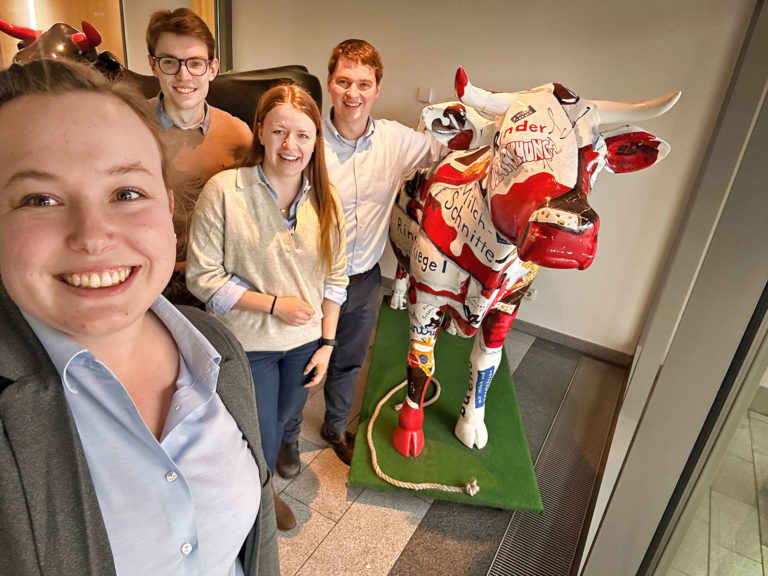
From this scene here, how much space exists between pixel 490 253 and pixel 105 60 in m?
1.39

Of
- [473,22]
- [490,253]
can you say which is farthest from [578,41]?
[490,253]

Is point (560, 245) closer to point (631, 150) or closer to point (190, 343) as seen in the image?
point (631, 150)

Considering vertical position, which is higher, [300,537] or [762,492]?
[762,492]

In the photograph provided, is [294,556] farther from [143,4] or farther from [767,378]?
[143,4]

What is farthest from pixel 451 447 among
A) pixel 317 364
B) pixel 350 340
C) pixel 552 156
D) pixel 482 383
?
pixel 552 156

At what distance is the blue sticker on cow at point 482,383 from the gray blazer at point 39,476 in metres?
1.45

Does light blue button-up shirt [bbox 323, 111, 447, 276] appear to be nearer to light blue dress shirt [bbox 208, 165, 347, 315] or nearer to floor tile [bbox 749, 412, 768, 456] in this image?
light blue dress shirt [bbox 208, 165, 347, 315]

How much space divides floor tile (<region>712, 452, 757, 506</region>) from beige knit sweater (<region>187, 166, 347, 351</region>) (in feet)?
3.16

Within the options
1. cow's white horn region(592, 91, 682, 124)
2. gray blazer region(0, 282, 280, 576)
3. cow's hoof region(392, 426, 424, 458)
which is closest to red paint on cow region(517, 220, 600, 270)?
cow's white horn region(592, 91, 682, 124)

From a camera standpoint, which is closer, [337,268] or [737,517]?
[737,517]

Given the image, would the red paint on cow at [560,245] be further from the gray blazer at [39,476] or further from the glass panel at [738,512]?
the gray blazer at [39,476]

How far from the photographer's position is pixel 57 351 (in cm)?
55

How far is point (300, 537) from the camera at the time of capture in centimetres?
160

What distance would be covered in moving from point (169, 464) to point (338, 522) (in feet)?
3.99
